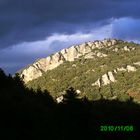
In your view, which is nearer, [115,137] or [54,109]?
[115,137]

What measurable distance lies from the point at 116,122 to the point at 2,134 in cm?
5180

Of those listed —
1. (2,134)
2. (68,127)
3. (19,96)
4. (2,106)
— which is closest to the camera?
(2,134)

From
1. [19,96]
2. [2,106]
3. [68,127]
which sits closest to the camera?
[2,106]

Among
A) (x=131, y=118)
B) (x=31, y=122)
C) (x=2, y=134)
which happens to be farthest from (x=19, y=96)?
(x=131, y=118)

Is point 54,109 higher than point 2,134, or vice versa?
point 54,109

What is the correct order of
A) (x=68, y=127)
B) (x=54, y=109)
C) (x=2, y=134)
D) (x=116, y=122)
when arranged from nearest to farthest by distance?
(x=2, y=134), (x=68, y=127), (x=54, y=109), (x=116, y=122)

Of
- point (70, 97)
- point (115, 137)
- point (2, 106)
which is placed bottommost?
point (115, 137)

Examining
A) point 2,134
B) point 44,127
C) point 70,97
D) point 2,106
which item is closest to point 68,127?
point 44,127

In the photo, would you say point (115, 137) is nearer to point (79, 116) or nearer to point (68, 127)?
point (68, 127)

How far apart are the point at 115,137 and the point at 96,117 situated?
25790mm

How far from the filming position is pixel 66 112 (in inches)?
4090

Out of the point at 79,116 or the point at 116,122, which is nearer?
the point at 79,116

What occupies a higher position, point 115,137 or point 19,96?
point 19,96

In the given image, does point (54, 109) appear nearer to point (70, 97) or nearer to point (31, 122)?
point (70, 97)
